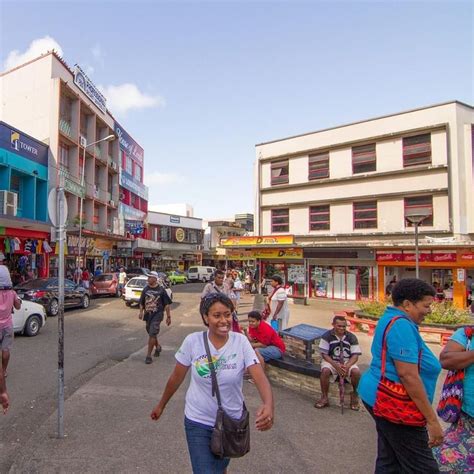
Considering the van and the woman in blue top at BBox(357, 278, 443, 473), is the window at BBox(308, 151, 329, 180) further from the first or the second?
the woman in blue top at BBox(357, 278, 443, 473)

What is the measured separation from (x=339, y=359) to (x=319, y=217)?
19544mm

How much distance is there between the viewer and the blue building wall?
20266mm

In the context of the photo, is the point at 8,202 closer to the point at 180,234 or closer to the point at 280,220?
the point at 280,220

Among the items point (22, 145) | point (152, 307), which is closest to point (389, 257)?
point (152, 307)

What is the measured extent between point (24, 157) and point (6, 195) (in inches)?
116

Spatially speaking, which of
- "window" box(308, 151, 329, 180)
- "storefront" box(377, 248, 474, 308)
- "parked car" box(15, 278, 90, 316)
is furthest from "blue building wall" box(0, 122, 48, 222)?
"storefront" box(377, 248, 474, 308)

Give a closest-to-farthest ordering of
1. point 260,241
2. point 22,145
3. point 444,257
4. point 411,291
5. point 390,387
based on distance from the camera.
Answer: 1. point 390,387
2. point 411,291
3. point 444,257
4. point 22,145
5. point 260,241

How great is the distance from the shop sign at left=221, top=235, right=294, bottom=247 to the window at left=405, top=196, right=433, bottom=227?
6.62 meters

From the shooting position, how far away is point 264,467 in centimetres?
381

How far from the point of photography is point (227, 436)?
8.47 feet

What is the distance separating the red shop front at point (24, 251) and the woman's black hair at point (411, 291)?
66.1 ft

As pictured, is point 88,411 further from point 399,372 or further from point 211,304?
point 399,372

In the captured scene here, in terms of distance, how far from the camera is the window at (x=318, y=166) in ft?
79.6

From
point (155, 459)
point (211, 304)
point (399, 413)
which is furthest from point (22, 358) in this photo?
point (399, 413)
